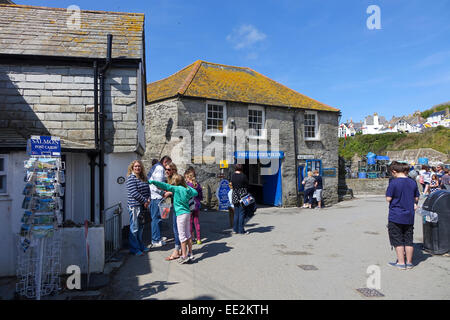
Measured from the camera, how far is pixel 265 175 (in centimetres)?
1645

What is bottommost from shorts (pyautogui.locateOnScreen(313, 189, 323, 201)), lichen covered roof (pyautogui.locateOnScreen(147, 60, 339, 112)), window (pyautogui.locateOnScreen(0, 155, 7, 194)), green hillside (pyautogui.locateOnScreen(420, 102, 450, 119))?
shorts (pyautogui.locateOnScreen(313, 189, 323, 201))

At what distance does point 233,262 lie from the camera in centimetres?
605

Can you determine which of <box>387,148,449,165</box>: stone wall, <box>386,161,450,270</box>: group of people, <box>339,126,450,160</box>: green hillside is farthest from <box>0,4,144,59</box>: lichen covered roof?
<box>339,126,450,160</box>: green hillside

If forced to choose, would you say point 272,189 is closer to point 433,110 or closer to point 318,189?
point 318,189

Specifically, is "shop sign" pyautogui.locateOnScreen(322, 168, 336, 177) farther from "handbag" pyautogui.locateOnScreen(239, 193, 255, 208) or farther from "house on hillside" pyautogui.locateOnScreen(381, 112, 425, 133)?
"house on hillside" pyautogui.locateOnScreen(381, 112, 425, 133)

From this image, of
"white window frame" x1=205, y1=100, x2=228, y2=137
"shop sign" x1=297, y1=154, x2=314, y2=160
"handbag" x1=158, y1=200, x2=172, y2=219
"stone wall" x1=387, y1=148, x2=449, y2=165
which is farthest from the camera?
"stone wall" x1=387, y1=148, x2=449, y2=165

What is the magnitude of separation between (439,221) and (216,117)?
937 centimetres

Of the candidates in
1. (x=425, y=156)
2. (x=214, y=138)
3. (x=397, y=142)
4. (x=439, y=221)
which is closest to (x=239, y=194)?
(x=439, y=221)

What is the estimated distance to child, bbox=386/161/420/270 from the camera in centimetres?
557

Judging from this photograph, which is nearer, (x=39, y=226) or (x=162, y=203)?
(x=39, y=226)

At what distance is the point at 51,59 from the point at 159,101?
19.1 feet

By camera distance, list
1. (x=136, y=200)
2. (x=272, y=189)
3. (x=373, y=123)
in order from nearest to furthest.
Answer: (x=136, y=200) < (x=272, y=189) < (x=373, y=123)

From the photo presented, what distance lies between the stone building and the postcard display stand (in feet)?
26.2

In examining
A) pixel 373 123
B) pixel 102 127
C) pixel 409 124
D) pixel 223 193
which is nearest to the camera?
pixel 102 127
